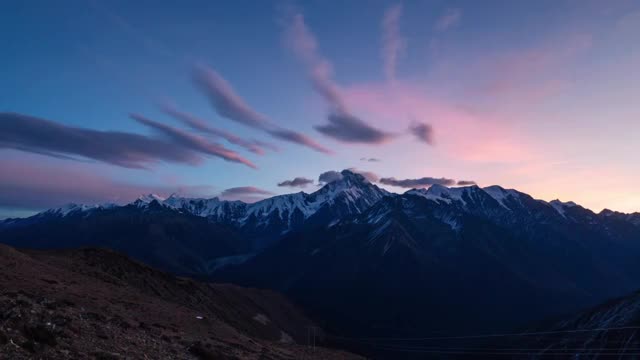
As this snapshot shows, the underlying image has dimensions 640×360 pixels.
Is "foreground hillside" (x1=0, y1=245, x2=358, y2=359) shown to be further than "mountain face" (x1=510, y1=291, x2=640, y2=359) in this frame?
No

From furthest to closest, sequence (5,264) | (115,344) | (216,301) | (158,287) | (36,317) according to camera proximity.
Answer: (216,301) < (158,287) < (5,264) < (115,344) < (36,317)

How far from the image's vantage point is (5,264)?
69938 mm

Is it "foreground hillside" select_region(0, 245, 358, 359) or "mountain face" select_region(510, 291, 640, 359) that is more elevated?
"foreground hillside" select_region(0, 245, 358, 359)

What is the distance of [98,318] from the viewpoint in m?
49.5

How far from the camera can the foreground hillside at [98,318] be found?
3275 cm

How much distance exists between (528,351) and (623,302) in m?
34.8

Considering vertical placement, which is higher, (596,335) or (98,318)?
(98,318)

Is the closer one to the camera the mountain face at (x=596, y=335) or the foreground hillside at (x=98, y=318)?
the foreground hillside at (x=98, y=318)

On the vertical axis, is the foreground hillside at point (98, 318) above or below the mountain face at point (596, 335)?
above

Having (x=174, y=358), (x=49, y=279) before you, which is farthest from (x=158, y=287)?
(x=174, y=358)

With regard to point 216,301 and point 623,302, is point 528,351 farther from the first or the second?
point 216,301

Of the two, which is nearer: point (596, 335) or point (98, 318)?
point (98, 318)

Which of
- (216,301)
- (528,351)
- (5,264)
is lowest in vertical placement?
(528,351)

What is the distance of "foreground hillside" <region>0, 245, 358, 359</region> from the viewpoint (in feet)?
107
